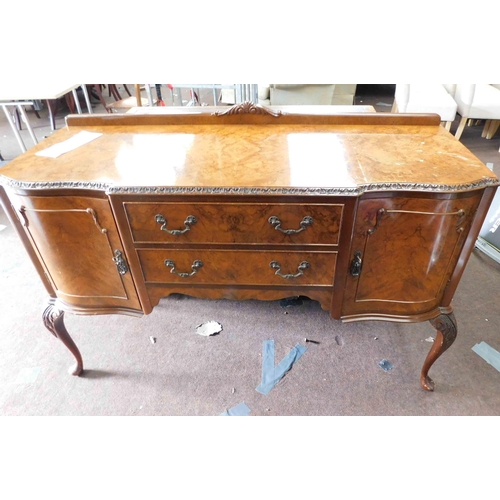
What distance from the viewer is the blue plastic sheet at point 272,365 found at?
150 centimetres

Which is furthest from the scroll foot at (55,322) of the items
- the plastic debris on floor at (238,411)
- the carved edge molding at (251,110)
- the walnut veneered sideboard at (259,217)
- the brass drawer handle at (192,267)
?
the carved edge molding at (251,110)

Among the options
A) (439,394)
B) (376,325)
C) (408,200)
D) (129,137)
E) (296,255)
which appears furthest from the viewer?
(376,325)

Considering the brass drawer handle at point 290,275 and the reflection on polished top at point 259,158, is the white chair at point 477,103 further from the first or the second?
the brass drawer handle at point 290,275

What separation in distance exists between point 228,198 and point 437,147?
30.1 inches

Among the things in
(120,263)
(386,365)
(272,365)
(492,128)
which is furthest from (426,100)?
(120,263)

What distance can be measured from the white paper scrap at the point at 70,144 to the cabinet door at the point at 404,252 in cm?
103

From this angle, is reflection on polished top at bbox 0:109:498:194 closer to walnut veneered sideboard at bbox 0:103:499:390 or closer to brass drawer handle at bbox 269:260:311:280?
walnut veneered sideboard at bbox 0:103:499:390

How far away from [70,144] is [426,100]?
329cm

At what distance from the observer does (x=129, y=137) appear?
132 centimetres

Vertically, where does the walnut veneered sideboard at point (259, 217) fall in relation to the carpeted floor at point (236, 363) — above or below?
above

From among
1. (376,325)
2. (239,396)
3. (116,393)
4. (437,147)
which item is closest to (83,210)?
(116,393)

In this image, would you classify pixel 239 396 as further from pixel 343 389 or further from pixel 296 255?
pixel 296 255

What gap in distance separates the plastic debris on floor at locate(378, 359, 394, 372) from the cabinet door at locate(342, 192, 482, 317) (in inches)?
17.6

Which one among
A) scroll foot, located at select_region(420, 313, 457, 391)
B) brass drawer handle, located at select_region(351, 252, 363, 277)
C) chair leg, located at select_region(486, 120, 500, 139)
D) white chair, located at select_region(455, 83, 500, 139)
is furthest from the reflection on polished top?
chair leg, located at select_region(486, 120, 500, 139)
